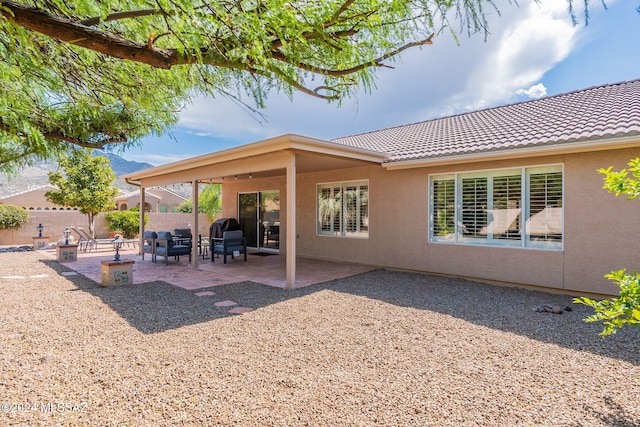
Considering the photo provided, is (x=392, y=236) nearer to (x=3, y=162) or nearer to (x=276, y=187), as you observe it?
(x=276, y=187)

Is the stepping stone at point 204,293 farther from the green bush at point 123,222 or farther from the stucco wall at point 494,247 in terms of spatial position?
the green bush at point 123,222

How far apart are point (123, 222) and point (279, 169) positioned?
15.5 meters

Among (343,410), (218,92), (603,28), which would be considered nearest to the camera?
(603,28)

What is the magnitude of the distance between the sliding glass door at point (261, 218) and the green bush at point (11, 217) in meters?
11.5

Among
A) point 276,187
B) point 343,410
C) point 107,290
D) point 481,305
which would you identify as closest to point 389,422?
point 343,410

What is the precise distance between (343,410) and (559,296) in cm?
625

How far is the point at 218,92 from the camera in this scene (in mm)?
3605

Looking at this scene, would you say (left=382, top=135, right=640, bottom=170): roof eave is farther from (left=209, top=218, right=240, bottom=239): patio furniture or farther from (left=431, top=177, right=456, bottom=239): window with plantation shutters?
(left=209, top=218, right=240, bottom=239): patio furniture

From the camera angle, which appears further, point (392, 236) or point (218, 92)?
point (392, 236)

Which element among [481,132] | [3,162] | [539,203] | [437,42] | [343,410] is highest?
[481,132]

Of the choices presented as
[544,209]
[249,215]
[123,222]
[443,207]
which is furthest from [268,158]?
[123,222]

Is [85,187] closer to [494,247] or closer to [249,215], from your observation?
[249,215]

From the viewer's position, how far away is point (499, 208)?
819 cm

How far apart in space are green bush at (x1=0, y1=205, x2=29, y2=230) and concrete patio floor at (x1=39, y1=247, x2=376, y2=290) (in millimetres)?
6948
